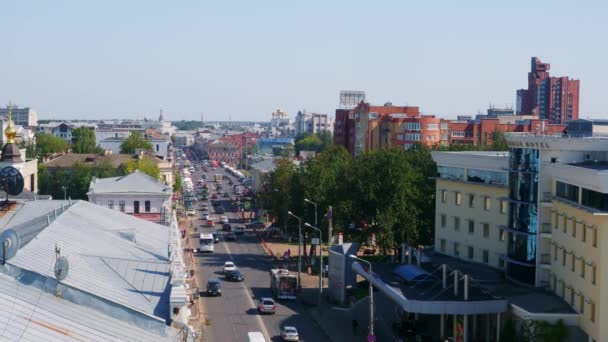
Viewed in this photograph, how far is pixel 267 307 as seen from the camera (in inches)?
2201

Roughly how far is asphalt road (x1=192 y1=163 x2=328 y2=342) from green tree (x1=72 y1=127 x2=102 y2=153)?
3139 inches

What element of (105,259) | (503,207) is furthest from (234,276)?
(105,259)

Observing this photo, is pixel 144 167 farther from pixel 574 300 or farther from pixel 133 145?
pixel 574 300

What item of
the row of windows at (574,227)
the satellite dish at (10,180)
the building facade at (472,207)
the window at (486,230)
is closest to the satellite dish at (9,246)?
the satellite dish at (10,180)

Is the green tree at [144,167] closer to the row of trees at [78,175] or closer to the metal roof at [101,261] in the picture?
the row of trees at [78,175]

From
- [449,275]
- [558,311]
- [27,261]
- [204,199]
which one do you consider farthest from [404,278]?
[204,199]

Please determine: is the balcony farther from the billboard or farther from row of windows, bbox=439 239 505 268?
the billboard

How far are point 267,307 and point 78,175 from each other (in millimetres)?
58962

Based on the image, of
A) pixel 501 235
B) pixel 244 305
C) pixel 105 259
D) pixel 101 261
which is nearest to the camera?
pixel 101 261

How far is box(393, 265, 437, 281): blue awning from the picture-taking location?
158 ft

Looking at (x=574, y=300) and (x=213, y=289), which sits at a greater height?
(x=574, y=300)

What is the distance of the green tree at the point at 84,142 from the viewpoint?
161000mm

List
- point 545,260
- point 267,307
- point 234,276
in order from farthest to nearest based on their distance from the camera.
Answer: point 234,276 < point 267,307 < point 545,260

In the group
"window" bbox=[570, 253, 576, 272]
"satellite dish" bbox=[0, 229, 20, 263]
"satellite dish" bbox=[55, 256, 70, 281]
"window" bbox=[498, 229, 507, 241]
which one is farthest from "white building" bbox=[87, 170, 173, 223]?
"satellite dish" bbox=[55, 256, 70, 281]
